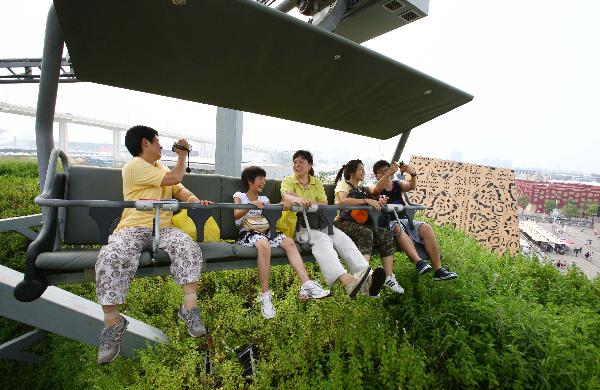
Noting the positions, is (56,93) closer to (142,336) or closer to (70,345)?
(142,336)

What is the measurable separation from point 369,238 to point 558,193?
11073 centimetres

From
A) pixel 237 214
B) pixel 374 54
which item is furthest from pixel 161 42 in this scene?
pixel 237 214

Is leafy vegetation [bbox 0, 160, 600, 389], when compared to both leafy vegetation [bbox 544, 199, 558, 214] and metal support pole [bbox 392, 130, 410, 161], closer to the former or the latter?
metal support pole [bbox 392, 130, 410, 161]

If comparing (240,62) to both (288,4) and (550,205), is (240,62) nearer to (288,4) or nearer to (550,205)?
(288,4)

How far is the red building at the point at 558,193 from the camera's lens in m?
86.8

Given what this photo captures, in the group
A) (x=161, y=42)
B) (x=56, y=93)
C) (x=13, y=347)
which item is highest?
(x=161, y=42)

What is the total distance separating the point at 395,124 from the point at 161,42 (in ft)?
8.02

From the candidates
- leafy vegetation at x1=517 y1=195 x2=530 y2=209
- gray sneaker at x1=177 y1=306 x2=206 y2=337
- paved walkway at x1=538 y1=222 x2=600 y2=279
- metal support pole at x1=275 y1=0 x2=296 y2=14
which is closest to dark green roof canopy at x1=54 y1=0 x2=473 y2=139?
gray sneaker at x1=177 y1=306 x2=206 y2=337

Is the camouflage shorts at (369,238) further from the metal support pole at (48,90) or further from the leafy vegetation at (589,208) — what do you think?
the leafy vegetation at (589,208)

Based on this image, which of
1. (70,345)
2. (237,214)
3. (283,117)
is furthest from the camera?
(70,345)

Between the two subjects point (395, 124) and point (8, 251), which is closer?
point (395, 124)

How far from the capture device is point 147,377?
3.23m

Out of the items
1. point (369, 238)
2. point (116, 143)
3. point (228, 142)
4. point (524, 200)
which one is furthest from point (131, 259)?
point (524, 200)

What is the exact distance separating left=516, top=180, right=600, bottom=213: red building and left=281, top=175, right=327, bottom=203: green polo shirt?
100 m
